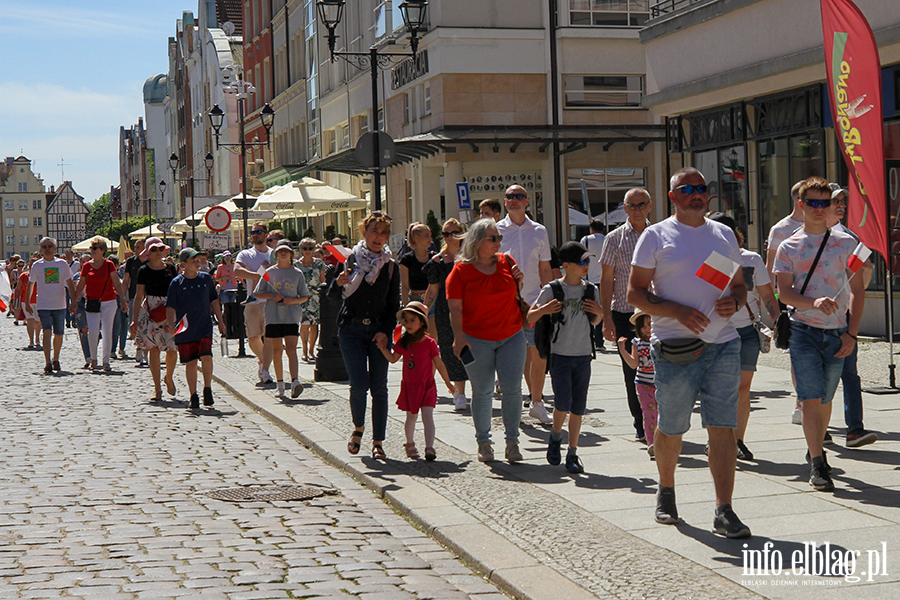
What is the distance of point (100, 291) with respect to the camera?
17719 mm

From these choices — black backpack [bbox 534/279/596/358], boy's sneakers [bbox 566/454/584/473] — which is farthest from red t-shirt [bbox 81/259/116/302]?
boy's sneakers [bbox 566/454/584/473]

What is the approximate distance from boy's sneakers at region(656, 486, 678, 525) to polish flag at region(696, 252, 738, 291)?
1.16 metres

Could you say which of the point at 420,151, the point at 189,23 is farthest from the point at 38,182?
the point at 420,151

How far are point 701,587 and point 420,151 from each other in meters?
29.5

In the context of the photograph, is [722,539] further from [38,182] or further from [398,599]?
[38,182]

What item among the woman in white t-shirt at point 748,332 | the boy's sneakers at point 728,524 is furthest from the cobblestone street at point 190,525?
the woman in white t-shirt at point 748,332

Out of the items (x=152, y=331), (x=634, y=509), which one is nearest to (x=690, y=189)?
(x=634, y=509)

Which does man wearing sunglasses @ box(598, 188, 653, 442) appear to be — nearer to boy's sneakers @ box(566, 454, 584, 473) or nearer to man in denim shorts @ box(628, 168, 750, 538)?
boy's sneakers @ box(566, 454, 584, 473)

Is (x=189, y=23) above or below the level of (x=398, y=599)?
above

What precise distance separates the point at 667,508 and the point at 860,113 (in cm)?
554

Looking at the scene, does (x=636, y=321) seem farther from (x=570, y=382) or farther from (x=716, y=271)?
(x=716, y=271)

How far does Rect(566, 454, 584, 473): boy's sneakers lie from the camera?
25.9ft

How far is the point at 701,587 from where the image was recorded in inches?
199

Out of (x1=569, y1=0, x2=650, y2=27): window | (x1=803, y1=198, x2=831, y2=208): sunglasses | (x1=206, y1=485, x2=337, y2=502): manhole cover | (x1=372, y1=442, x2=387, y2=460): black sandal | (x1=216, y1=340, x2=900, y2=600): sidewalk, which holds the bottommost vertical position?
(x1=206, y1=485, x2=337, y2=502): manhole cover
